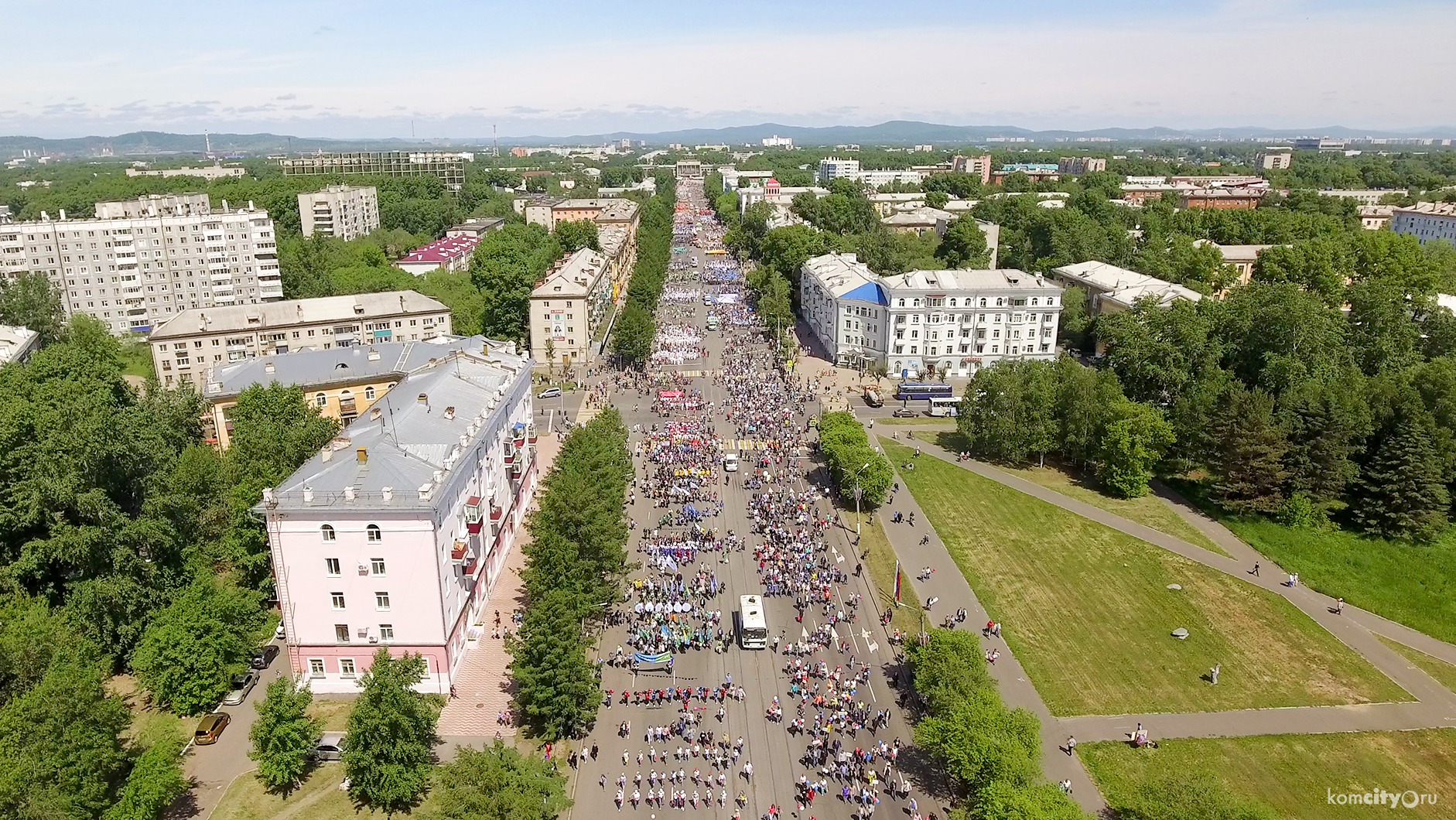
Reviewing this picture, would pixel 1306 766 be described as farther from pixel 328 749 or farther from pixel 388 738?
pixel 328 749

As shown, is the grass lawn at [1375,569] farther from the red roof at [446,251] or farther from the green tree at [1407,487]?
the red roof at [446,251]

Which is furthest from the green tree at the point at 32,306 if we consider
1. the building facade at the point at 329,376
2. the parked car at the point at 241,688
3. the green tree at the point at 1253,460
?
the green tree at the point at 1253,460

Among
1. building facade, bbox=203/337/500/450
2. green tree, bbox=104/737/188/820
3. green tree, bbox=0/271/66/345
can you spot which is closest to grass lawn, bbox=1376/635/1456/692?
green tree, bbox=104/737/188/820

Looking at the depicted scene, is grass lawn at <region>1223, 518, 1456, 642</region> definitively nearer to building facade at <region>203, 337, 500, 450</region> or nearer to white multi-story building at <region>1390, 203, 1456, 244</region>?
building facade at <region>203, 337, 500, 450</region>

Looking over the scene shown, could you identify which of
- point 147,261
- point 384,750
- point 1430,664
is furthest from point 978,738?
point 147,261

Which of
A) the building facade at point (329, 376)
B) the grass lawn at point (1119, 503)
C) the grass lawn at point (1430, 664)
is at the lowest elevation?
the grass lawn at point (1430, 664)
